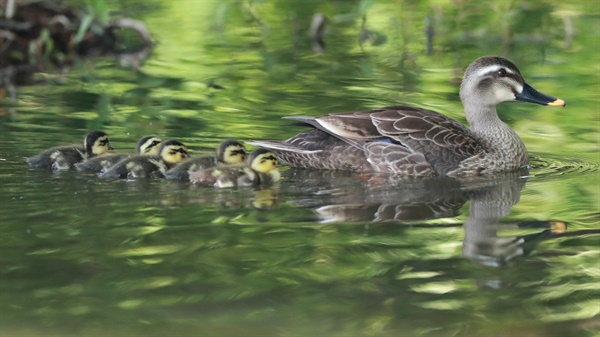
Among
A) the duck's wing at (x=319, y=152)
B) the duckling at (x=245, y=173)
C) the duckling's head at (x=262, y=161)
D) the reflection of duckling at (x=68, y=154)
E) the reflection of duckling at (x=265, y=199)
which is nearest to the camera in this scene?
the reflection of duckling at (x=265, y=199)

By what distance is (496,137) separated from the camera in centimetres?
826

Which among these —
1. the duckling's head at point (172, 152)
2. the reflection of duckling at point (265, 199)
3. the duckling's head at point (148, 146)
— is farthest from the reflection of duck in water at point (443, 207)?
the duckling's head at point (148, 146)

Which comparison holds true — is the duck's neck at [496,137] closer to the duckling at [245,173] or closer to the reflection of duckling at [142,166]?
the duckling at [245,173]

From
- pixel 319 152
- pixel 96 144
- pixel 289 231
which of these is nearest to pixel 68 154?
pixel 96 144

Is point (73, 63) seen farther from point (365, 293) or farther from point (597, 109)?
point (365, 293)

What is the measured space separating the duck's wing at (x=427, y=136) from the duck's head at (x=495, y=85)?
0.46 metres

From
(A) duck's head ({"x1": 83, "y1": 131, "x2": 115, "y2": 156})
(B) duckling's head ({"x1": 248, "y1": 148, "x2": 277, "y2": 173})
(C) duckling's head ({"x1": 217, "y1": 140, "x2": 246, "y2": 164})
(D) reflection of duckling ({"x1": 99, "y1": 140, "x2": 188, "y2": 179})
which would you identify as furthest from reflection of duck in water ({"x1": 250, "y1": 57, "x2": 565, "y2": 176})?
(A) duck's head ({"x1": 83, "y1": 131, "x2": 115, "y2": 156})

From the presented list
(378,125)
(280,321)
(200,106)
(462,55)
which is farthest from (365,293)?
(462,55)

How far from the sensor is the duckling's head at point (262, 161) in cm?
745

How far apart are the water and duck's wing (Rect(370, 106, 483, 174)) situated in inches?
8.1

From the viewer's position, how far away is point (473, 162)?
8.02 m

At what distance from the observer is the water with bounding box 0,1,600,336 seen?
4.94 metres

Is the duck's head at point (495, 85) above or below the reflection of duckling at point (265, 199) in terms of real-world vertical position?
→ above

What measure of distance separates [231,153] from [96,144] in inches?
38.9
